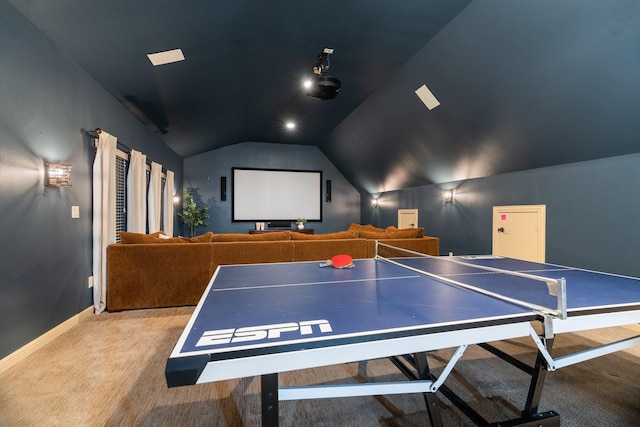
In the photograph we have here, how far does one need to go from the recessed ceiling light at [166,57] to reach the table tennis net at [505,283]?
309cm

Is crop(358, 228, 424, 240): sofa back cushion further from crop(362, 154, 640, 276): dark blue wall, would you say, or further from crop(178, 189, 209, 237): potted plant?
crop(178, 189, 209, 237): potted plant

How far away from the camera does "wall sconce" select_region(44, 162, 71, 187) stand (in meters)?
2.60

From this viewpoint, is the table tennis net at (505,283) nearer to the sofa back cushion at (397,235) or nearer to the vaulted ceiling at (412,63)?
the sofa back cushion at (397,235)

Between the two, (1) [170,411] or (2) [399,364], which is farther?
(2) [399,364]

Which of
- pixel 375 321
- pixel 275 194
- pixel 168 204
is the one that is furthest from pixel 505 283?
pixel 275 194

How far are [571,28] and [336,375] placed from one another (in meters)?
3.57

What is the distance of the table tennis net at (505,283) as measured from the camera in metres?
1.21

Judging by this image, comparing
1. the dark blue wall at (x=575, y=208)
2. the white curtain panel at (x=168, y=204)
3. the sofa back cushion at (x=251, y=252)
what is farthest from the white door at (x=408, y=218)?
the white curtain panel at (x=168, y=204)

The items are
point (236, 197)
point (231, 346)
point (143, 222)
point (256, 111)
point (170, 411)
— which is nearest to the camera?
point (231, 346)

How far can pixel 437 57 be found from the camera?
380 centimetres

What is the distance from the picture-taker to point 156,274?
11.3 ft

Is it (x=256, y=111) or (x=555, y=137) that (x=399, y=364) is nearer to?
(x=555, y=137)

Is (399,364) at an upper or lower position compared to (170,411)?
upper

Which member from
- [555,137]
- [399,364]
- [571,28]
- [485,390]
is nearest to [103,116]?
[399,364]
